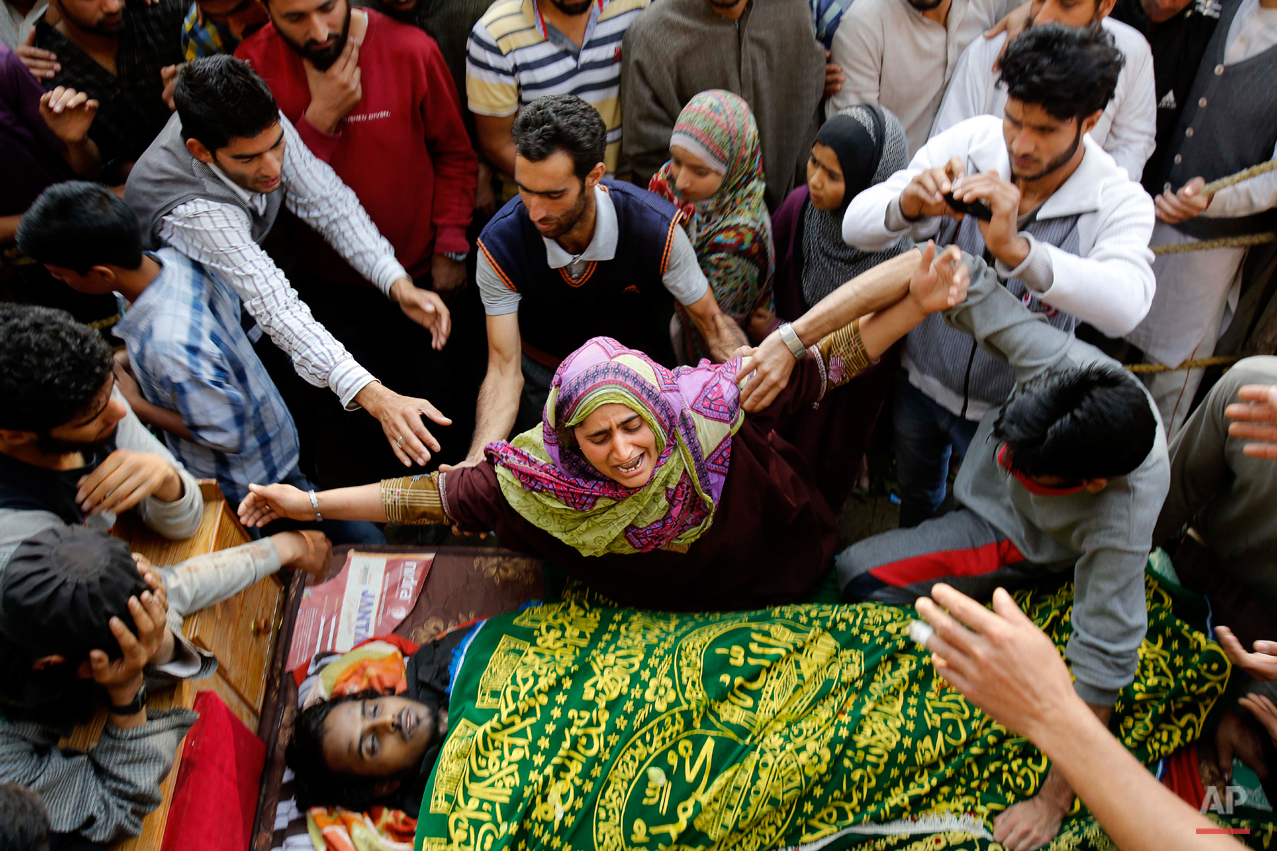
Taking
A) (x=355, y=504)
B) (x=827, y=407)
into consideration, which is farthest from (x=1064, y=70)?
(x=355, y=504)

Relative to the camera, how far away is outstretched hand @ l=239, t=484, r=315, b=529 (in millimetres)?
2168

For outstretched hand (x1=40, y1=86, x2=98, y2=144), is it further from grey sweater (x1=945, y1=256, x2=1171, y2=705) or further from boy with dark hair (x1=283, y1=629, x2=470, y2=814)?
grey sweater (x1=945, y1=256, x2=1171, y2=705)

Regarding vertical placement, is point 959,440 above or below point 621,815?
above

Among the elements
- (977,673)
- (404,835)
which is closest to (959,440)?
(977,673)

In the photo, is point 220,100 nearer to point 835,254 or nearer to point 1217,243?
point 835,254

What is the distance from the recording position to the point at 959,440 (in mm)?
2512

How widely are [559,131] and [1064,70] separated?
1.34m

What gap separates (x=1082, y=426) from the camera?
161cm

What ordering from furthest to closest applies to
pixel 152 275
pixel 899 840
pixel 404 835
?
1. pixel 152 275
2. pixel 404 835
3. pixel 899 840

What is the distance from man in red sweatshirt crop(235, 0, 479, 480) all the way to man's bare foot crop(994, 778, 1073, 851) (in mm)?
2438

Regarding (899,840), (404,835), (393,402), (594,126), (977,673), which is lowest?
(404,835)

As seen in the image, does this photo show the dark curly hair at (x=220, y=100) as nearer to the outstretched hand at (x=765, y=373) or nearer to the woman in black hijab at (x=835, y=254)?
the outstretched hand at (x=765, y=373)

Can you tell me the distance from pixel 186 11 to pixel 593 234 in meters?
1.79

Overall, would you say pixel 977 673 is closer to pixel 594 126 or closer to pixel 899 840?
pixel 899 840
